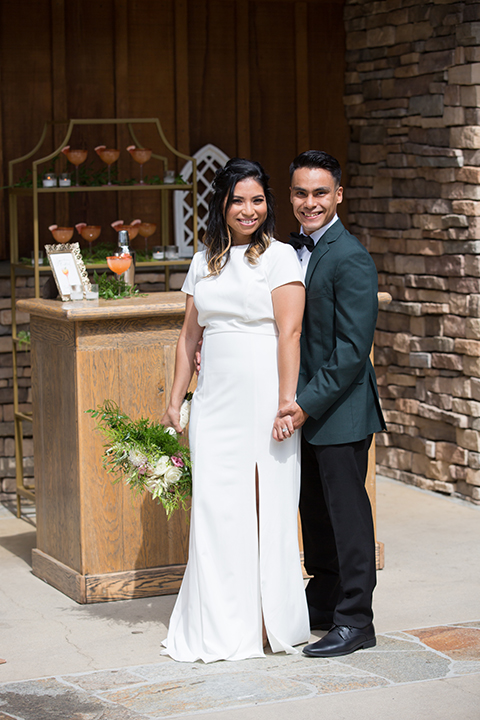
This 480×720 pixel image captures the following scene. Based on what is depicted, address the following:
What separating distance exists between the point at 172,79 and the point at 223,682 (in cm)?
408

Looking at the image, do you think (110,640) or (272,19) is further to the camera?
(272,19)

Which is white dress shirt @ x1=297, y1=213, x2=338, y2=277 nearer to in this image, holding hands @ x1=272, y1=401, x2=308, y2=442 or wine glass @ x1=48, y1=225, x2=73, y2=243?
A: holding hands @ x1=272, y1=401, x2=308, y2=442

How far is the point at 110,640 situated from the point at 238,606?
58 cm

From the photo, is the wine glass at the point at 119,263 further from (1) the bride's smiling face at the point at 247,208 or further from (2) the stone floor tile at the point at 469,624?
(2) the stone floor tile at the point at 469,624

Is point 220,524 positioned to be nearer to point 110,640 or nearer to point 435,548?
point 110,640

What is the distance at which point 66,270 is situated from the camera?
4684 mm

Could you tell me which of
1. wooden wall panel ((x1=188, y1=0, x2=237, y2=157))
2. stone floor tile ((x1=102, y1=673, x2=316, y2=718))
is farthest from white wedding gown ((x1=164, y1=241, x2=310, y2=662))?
wooden wall panel ((x1=188, y1=0, x2=237, y2=157))

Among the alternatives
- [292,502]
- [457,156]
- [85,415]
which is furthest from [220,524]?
[457,156]

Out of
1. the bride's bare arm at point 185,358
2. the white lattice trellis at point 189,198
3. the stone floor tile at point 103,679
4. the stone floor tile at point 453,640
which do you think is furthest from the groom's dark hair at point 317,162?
the white lattice trellis at point 189,198

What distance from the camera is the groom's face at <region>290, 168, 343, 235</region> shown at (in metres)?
3.61

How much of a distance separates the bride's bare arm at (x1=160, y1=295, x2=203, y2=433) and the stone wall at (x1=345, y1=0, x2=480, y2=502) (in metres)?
2.39

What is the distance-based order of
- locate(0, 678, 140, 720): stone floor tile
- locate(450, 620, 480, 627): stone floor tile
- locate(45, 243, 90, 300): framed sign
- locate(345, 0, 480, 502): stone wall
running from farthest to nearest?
locate(345, 0, 480, 502): stone wall, locate(45, 243, 90, 300): framed sign, locate(450, 620, 480, 627): stone floor tile, locate(0, 678, 140, 720): stone floor tile

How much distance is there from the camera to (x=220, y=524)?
→ 365 cm

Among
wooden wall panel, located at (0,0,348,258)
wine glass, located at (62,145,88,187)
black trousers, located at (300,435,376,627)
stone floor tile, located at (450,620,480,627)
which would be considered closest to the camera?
black trousers, located at (300,435,376,627)
